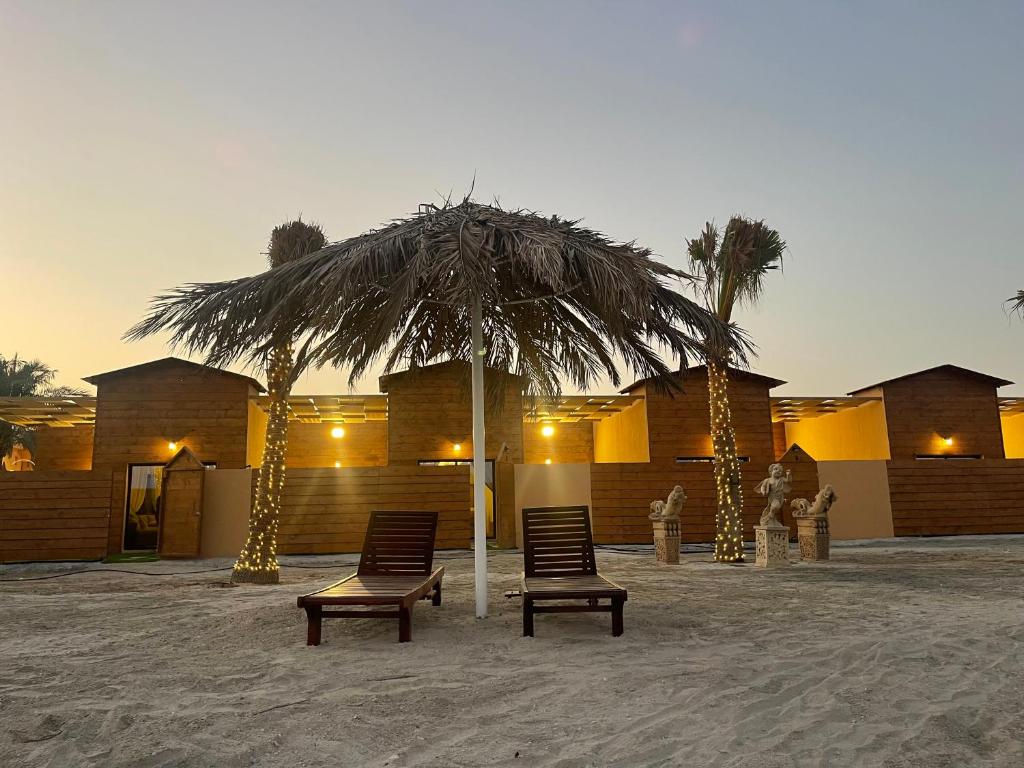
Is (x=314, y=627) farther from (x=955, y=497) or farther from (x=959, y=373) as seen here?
(x=959, y=373)

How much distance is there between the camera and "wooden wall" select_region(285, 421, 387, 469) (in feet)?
69.1

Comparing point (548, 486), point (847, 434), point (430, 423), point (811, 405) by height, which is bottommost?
point (548, 486)

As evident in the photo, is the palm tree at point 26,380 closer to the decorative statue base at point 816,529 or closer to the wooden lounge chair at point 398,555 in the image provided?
the wooden lounge chair at point 398,555

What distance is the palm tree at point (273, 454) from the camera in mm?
9148

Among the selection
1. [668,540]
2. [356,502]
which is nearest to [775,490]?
[668,540]

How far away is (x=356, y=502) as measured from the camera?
14.3 metres

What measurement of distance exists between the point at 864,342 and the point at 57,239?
2758 cm

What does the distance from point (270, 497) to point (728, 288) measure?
8491mm

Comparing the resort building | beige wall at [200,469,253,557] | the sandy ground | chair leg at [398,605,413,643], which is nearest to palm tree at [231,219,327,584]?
the sandy ground

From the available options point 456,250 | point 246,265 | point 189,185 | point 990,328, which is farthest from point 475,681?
point 990,328

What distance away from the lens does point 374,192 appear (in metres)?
16.1

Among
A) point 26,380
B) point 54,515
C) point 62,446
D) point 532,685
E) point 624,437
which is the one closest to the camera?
point 532,685

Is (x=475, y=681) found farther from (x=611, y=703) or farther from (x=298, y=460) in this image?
(x=298, y=460)

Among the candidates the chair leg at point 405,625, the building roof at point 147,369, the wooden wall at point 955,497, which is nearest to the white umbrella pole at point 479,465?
the chair leg at point 405,625
